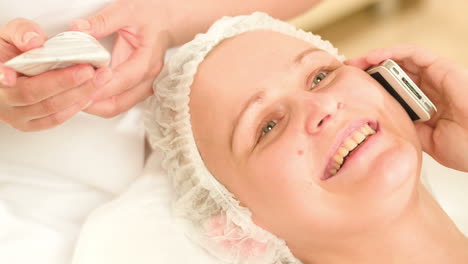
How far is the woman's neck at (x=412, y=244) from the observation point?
3.81ft

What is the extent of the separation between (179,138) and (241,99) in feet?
0.68

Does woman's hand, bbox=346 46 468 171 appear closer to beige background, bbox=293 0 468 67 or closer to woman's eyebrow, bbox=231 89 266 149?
woman's eyebrow, bbox=231 89 266 149

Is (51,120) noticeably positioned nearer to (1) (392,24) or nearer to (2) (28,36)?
(2) (28,36)

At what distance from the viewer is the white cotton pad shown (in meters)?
0.90

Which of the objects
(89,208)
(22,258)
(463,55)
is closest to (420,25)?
(463,55)

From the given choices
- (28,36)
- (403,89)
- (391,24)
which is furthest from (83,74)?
(391,24)

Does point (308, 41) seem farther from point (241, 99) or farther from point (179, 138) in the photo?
point (179, 138)

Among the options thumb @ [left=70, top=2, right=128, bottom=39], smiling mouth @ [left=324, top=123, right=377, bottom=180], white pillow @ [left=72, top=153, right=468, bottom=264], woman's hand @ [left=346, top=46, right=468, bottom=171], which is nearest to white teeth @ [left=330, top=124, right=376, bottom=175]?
smiling mouth @ [left=324, top=123, right=377, bottom=180]

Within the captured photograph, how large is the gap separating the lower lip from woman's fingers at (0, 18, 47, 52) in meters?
0.64

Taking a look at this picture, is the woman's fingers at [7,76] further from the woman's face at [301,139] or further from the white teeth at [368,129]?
the white teeth at [368,129]

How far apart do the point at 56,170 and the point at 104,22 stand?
0.47 m

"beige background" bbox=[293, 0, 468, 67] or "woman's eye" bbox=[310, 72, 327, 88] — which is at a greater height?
"woman's eye" bbox=[310, 72, 327, 88]

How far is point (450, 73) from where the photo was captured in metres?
1.31

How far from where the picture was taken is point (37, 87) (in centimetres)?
95
